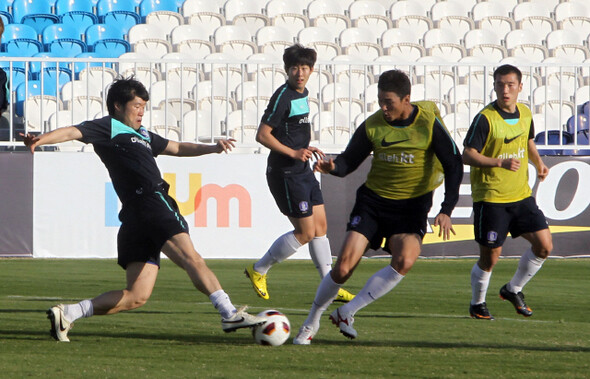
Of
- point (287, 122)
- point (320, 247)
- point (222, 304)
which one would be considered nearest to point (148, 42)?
point (287, 122)

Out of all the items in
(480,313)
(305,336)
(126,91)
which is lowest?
(480,313)

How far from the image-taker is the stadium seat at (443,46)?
20.1 m

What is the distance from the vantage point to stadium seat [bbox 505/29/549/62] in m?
20.5

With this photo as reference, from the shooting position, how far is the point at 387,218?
6273mm

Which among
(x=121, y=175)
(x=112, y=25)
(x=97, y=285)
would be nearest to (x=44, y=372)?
(x=121, y=175)

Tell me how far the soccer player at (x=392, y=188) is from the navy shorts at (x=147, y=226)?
979 mm

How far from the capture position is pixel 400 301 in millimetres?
8852

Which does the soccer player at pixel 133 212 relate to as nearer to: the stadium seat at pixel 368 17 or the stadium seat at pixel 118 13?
the stadium seat at pixel 118 13

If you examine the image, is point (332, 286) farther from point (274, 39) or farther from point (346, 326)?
point (274, 39)

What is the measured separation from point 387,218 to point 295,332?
1052 mm

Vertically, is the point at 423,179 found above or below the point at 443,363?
above

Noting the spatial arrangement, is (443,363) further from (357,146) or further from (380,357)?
(357,146)

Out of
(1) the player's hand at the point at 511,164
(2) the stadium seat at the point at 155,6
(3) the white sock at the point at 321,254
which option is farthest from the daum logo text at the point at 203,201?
(2) the stadium seat at the point at 155,6

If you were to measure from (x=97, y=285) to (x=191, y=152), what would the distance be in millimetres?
3918
